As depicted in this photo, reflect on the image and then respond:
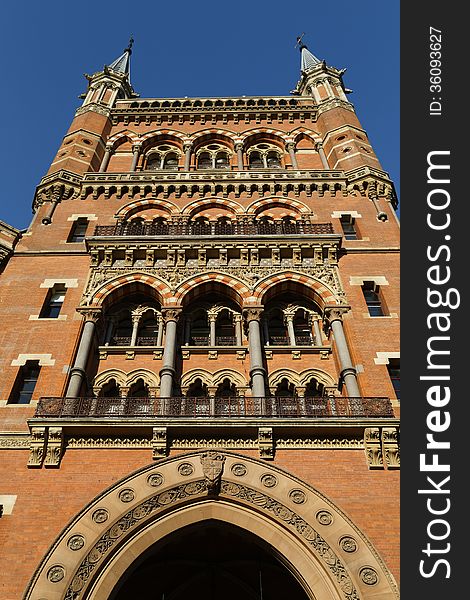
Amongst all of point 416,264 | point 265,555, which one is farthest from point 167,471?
point 416,264

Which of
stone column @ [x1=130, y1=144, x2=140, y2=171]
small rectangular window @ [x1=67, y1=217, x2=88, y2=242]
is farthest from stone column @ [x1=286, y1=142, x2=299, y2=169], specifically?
small rectangular window @ [x1=67, y1=217, x2=88, y2=242]

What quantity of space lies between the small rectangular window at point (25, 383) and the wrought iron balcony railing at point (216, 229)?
6.38 metres

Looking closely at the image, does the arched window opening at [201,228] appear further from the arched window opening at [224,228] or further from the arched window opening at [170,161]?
the arched window opening at [170,161]

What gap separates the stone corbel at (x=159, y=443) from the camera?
15.1 metres

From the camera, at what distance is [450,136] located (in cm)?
1423

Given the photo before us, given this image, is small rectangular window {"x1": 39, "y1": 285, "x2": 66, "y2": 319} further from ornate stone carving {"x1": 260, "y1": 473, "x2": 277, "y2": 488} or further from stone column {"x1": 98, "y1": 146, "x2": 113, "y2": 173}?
stone column {"x1": 98, "y1": 146, "x2": 113, "y2": 173}

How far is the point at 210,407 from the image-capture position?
53.0 feet

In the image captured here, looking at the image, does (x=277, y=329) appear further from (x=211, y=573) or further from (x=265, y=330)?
(x=211, y=573)

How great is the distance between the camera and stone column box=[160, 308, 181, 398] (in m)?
17.3

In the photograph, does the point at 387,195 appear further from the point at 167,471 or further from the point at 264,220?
the point at 167,471

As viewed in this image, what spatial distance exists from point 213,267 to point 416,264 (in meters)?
9.09

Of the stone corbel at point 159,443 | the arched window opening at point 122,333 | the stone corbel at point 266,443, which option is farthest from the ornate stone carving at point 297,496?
the arched window opening at point 122,333

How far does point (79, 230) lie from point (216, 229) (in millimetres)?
5526

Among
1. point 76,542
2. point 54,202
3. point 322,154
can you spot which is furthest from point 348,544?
point 322,154
